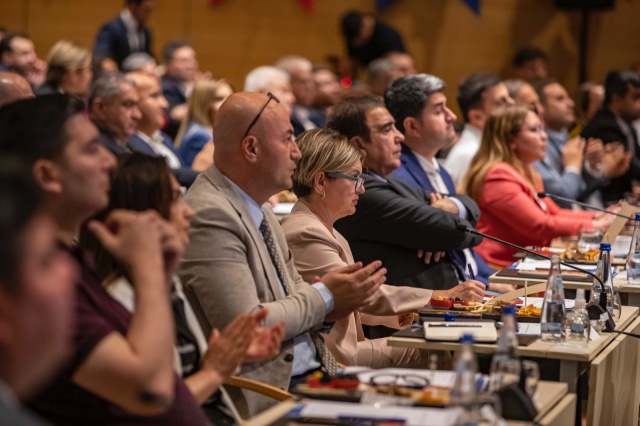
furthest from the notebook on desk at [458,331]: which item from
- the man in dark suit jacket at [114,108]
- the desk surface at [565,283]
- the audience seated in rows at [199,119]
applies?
the audience seated in rows at [199,119]

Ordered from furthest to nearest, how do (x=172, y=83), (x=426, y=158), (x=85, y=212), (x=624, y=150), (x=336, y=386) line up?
(x=172, y=83) → (x=624, y=150) → (x=426, y=158) → (x=336, y=386) → (x=85, y=212)

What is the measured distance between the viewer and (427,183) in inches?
184

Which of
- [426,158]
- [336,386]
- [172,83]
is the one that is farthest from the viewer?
[172,83]

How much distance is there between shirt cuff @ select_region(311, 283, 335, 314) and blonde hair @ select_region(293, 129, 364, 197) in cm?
60

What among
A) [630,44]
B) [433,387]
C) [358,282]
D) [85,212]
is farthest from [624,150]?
[85,212]

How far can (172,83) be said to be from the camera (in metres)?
9.05

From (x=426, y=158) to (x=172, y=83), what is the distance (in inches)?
184

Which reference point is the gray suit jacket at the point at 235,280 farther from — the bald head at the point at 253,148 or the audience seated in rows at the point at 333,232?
the audience seated in rows at the point at 333,232

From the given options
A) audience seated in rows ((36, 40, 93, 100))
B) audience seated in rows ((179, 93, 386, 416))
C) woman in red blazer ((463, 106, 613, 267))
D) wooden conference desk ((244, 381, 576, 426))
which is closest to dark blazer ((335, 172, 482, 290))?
audience seated in rows ((179, 93, 386, 416))

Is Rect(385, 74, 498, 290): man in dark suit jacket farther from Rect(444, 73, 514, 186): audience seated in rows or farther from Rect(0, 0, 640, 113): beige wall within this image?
Rect(0, 0, 640, 113): beige wall

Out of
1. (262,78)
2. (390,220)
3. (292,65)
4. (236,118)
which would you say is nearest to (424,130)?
(390,220)

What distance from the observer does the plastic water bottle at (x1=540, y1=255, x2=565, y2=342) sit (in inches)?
116

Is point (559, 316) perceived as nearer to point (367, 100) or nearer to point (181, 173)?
point (367, 100)

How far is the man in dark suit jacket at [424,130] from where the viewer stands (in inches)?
185
